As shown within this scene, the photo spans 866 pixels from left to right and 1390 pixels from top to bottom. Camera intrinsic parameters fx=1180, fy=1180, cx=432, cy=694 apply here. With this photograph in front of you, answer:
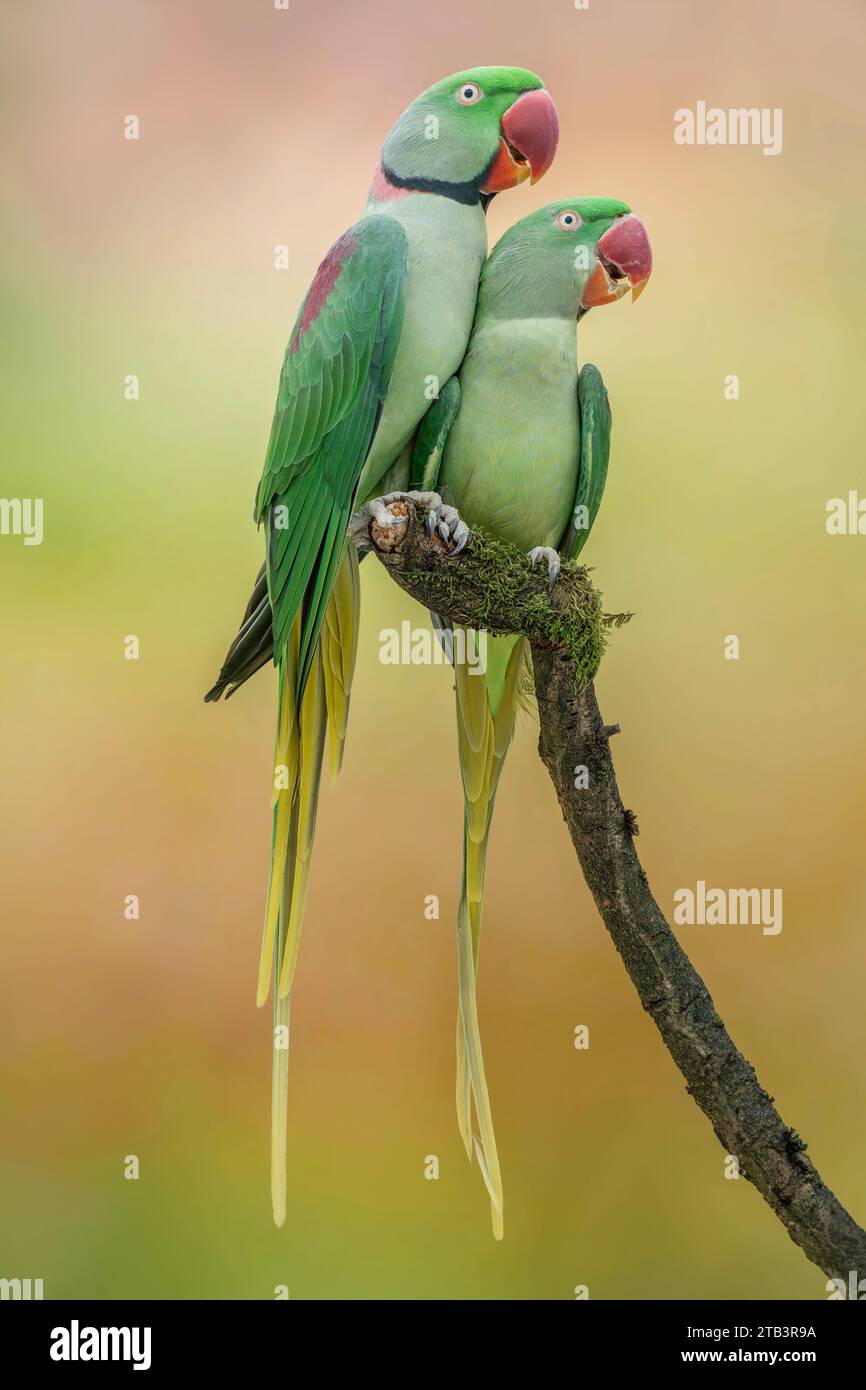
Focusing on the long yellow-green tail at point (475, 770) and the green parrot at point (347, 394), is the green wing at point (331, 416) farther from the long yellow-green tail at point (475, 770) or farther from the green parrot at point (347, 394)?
the long yellow-green tail at point (475, 770)

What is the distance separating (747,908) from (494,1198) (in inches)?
33.0

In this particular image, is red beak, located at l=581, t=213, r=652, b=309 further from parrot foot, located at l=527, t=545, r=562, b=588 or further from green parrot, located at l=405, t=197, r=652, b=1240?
parrot foot, located at l=527, t=545, r=562, b=588

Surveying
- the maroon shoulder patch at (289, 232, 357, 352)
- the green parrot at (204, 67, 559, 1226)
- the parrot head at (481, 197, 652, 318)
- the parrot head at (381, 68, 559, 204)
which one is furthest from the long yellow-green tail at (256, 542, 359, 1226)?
the parrot head at (381, 68, 559, 204)

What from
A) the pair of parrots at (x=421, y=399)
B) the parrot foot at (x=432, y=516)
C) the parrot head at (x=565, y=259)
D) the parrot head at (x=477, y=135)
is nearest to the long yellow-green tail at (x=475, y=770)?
the pair of parrots at (x=421, y=399)

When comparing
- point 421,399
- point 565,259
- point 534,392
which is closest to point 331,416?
point 421,399

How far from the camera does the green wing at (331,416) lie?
155 cm

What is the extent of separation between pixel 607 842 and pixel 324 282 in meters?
0.87

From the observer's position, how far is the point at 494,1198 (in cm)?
176

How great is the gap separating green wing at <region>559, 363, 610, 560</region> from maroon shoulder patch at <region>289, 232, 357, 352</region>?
0.38m

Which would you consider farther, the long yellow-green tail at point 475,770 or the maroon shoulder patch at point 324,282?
the long yellow-green tail at point 475,770

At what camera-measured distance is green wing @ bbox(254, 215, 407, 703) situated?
155cm

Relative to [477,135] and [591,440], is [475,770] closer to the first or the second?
[591,440]

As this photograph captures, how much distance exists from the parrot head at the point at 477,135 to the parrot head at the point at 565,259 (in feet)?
0.25
